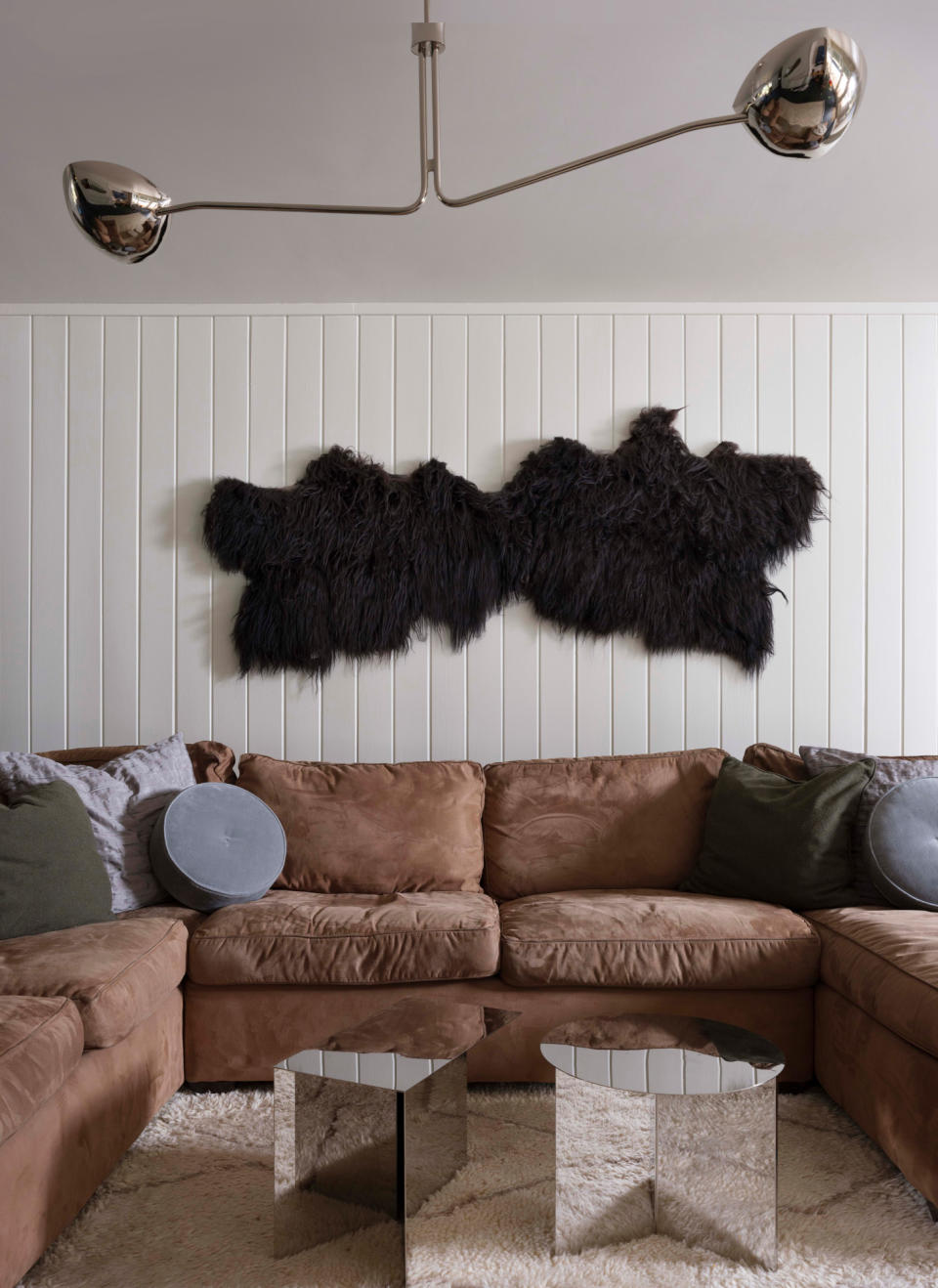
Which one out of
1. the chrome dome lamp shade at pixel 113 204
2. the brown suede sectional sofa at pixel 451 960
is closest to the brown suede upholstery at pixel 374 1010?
the brown suede sectional sofa at pixel 451 960

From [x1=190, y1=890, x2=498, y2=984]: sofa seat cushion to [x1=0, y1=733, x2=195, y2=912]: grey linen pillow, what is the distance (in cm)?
34

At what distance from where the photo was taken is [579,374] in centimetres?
374

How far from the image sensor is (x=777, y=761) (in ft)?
11.0

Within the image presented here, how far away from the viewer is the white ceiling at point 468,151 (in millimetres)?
2117

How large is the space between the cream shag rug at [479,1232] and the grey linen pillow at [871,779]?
2.38ft

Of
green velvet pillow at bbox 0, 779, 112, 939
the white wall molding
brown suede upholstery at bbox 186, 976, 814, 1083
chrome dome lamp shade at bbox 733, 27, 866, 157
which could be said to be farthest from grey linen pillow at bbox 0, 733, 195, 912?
chrome dome lamp shade at bbox 733, 27, 866, 157

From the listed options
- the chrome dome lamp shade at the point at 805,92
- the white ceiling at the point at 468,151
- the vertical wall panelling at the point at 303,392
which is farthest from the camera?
the vertical wall panelling at the point at 303,392

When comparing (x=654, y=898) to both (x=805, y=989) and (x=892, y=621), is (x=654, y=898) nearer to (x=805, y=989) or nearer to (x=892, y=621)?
(x=805, y=989)

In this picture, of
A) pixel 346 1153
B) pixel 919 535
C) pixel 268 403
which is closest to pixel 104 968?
pixel 346 1153

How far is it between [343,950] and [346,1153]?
0.79 m

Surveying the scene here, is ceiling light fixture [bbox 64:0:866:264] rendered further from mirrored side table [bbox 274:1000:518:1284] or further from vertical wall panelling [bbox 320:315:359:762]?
vertical wall panelling [bbox 320:315:359:762]

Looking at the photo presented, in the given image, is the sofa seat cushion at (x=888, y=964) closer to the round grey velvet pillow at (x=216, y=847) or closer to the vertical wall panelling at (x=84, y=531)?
the round grey velvet pillow at (x=216, y=847)

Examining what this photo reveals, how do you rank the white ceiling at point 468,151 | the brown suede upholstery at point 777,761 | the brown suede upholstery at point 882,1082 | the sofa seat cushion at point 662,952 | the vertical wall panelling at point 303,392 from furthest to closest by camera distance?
the vertical wall panelling at point 303,392
the brown suede upholstery at point 777,761
the sofa seat cushion at point 662,952
the white ceiling at point 468,151
the brown suede upholstery at point 882,1082

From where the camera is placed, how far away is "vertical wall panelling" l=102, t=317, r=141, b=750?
370 cm
